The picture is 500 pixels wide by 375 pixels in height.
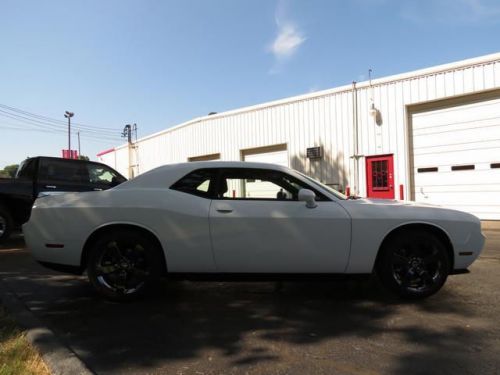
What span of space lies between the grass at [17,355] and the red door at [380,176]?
12.5m

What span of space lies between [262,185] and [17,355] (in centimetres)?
276

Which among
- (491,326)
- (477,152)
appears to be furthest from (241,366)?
(477,152)

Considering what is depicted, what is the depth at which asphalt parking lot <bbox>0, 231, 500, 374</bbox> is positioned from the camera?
329 centimetres

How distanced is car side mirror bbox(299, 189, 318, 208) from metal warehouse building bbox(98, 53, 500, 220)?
10.1 m

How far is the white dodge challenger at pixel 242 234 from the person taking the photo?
461 centimetres

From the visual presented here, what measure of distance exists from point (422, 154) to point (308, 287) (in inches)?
396

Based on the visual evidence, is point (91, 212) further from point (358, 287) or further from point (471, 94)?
point (471, 94)

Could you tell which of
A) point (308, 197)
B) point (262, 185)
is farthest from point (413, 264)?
point (262, 185)

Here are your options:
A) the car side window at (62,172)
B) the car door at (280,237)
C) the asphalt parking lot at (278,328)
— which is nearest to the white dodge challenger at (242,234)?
the car door at (280,237)

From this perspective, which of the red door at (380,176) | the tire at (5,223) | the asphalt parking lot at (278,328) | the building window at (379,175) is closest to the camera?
the asphalt parking lot at (278,328)

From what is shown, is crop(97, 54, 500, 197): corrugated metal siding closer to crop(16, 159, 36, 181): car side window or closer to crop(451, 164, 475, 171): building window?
crop(451, 164, 475, 171): building window

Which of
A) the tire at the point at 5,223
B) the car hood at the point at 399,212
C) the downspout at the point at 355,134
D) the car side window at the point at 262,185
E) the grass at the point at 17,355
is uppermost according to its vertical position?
the downspout at the point at 355,134

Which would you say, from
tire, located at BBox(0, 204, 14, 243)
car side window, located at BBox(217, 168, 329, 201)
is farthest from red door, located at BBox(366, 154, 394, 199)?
tire, located at BBox(0, 204, 14, 243)

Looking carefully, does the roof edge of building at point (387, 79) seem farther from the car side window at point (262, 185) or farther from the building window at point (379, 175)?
the car side window at point (262, 185)
